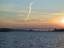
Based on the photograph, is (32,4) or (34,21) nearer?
(32,4)

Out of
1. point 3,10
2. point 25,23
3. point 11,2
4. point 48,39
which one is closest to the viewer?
point 11,2

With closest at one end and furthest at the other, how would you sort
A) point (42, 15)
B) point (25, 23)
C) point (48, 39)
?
point (42, 15), point (25, 23), point (48, 39)

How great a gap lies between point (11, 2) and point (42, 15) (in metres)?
0.44

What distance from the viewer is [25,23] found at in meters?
1.62

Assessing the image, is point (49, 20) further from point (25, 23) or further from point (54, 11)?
point (25, 23)

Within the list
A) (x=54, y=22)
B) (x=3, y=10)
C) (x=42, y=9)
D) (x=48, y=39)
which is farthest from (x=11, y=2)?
(x=48, y=39)

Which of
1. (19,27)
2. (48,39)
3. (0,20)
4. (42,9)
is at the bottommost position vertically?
(48,39)

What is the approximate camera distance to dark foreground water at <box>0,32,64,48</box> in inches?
69.8

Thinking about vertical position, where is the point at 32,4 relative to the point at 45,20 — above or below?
above

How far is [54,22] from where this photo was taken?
1.64 metres

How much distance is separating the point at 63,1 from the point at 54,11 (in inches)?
8.0

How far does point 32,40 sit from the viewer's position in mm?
1944

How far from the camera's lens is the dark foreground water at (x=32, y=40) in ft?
5.82

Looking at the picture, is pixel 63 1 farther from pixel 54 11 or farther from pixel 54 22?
pixel 54 22
